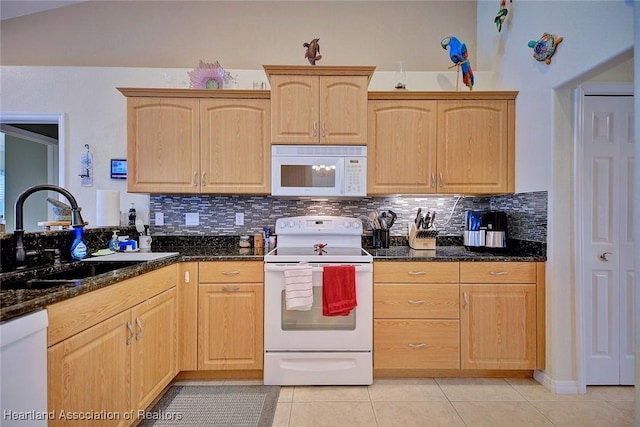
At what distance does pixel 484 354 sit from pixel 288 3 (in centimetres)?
344

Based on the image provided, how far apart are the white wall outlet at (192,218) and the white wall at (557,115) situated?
8.97 feet

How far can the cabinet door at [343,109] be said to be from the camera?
7.95 ft

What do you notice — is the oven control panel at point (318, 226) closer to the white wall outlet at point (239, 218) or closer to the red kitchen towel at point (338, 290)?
the white wall outlet at point (239, 218)

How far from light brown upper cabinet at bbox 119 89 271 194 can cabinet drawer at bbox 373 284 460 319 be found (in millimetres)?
1190

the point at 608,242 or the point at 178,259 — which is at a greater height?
the point at 608,242

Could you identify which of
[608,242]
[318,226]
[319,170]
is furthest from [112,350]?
[608,242]

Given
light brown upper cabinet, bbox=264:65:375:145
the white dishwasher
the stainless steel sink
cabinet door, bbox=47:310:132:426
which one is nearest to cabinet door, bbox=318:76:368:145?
light brown upper cabinet, bbox=264:65:375:145

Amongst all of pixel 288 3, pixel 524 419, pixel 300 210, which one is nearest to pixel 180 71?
pixel 288 3

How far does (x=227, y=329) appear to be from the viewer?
218 centimetres

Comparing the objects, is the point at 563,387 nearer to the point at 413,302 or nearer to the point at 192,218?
the point at 413,302

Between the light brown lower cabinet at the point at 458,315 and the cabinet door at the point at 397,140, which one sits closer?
the light brown lower cabinet at the point at 458,315

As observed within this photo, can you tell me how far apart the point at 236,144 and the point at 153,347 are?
1523mm

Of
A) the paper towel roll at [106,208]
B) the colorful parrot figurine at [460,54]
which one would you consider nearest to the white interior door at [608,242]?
the colorful parrot figurine at [460,54]

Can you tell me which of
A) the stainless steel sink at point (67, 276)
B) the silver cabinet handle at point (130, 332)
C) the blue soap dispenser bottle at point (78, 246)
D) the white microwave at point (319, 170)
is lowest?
the silver cabinet handle at point (130, 332)
